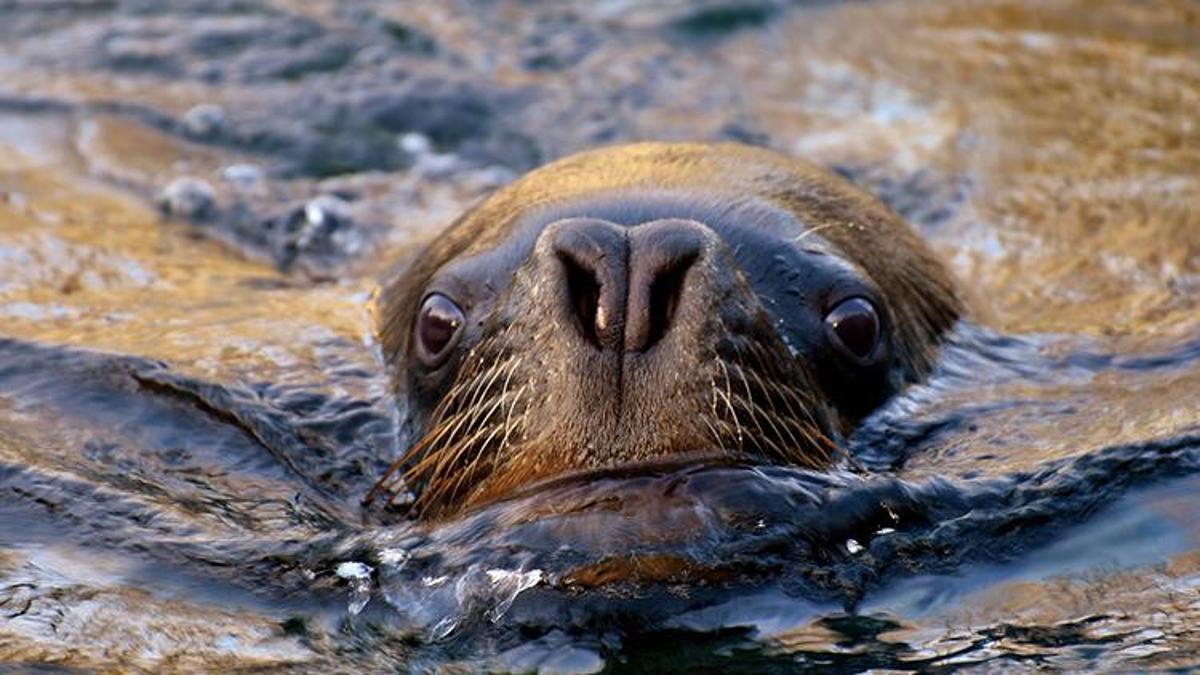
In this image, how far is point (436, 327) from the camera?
4527 millimetres

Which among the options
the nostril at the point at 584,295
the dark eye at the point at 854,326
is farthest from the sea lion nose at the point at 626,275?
the dark eye at the point at 854,326

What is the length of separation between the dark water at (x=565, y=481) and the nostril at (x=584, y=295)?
11.9 inches

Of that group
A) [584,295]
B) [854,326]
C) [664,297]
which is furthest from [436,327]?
[854,326]

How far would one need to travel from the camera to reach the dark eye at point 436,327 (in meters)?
4.46

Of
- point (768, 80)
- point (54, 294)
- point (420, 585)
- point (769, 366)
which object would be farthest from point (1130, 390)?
point (768, 80)

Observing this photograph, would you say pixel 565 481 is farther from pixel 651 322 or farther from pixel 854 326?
pixel 854 326

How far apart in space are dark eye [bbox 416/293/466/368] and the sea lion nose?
562 millimetres

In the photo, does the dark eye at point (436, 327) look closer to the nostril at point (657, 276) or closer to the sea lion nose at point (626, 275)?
the sea lion nose at point (626, 275)

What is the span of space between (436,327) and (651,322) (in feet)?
2.77

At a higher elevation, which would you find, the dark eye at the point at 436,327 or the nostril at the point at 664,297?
the nostril at the point at 664,297

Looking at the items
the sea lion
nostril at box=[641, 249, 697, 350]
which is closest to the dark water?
the sea lion

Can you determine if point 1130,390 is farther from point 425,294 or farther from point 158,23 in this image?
point 158,23

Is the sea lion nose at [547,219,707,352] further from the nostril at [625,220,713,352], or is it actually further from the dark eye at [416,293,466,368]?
the dark eye at [416,293,466,368]

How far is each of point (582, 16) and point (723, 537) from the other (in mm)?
5690
